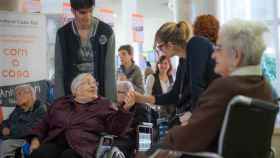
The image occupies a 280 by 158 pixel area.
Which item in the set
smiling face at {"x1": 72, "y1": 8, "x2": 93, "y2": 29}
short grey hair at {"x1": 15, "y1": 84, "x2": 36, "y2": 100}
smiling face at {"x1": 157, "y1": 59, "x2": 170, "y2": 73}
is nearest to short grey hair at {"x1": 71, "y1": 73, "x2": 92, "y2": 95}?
smiling face at {"x1": 72, "y1": 8, "x2": 93, "y2": 29}

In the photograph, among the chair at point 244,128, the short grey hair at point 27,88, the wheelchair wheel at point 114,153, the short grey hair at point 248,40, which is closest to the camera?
the chair at point 244,128

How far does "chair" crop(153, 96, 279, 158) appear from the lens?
1.79 m

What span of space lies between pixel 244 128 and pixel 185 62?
0.94 metres

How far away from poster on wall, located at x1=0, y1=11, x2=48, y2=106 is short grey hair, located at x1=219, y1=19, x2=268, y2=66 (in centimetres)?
284

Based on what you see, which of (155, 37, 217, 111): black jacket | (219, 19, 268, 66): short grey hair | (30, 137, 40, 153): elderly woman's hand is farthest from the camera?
(30, 137, 40, 153): elderly woman's hand

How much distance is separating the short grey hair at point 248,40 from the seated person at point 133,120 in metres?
1.56

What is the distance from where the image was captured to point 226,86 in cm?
183

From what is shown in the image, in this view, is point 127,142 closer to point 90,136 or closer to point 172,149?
point 90,136

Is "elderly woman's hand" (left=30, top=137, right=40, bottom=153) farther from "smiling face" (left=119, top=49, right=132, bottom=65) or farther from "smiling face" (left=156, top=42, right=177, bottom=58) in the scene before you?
"smiling face" (left=119, top=49, right=132, bottom=65)

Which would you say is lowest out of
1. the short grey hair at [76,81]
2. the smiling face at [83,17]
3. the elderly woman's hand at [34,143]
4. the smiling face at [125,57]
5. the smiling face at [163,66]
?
the elderly woman's hand at [34,143]

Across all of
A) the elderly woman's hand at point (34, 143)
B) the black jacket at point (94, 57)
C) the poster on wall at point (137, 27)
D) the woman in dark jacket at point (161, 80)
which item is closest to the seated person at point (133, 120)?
the black jacket at point (94, 57)

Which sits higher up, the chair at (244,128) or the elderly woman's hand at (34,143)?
the chair at (244,128)

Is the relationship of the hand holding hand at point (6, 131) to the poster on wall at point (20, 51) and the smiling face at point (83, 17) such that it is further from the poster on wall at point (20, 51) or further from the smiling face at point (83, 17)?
the smiling face at point (83, 17)

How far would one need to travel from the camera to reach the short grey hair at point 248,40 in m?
1.93
